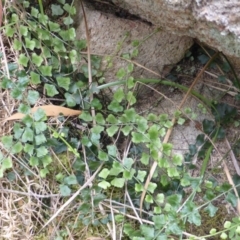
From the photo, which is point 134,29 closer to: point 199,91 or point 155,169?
point 199,91

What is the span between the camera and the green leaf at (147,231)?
120 cm

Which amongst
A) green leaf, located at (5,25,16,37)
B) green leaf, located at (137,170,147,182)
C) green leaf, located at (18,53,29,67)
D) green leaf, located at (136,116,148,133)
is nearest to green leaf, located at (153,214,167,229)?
green leaf, located at (137,170,147,182)

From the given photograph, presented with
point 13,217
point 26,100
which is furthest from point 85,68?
point 13,217

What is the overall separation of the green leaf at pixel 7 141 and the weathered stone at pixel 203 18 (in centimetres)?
49

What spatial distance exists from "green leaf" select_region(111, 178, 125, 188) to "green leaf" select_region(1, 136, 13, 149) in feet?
0.97

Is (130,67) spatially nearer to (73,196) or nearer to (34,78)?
(34,78)

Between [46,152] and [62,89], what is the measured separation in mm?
207

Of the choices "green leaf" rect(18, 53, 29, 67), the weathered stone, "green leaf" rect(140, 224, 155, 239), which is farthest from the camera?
"green leaf" rect(18, 53, 29, 67)

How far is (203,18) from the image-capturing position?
1.00 metres

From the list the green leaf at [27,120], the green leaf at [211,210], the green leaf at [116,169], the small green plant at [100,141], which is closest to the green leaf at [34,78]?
the small green plant at [100,141]

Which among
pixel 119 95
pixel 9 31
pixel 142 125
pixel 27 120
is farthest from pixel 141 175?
pixel 9 31

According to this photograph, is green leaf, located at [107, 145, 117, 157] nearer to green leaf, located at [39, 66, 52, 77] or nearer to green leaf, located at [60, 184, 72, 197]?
green leaf, located at [60, 184, 72, 197]

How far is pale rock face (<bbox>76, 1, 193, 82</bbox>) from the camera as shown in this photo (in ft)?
4.55

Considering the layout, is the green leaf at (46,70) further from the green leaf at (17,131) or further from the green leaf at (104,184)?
the green leaf at (104,184)
